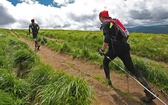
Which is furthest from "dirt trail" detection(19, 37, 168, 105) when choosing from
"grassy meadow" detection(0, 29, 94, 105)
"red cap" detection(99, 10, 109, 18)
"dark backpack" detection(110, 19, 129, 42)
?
"red cap" detection(99, 10, 109, 18)

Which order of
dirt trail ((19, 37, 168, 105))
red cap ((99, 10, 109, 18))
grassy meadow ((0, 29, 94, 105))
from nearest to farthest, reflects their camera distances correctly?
grassy meadow ((0, 29, 94, 105)) → dirt trail ((19, 37, 168, 105)) → red cap ((99, 10, 109, 18))

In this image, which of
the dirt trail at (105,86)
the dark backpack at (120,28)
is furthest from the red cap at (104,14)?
the dirt trail at (105,86)

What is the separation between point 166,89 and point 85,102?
14.6 feet

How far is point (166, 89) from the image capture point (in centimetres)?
861

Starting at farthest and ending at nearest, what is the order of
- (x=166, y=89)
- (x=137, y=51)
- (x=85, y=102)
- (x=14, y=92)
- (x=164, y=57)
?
1. (x=137, y=51)
2. (x=164, y=57)
3. (x=166, y=89)
4. (x=14, y=92)
5. (x=85, y=102)

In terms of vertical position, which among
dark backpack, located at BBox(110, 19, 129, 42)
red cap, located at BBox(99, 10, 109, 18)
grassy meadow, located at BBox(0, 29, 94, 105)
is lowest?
grassy meadow, located at BBox(0, 29, 94, 105)

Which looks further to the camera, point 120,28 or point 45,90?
point 120,28

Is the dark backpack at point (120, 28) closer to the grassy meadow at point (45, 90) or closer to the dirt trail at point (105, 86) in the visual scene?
the dirt trail at point (105, 86)

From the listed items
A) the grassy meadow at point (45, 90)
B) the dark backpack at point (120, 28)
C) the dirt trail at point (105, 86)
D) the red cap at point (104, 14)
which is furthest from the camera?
the red cap at point (104, 14)

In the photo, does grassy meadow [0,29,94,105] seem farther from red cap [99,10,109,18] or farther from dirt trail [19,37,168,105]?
red cap [99,10,109,18]

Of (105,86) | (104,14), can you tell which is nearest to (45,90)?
(105,86)

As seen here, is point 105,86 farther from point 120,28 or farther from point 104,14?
point 104,14

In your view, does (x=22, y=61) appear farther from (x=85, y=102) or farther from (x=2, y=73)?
(x=85, y=102)

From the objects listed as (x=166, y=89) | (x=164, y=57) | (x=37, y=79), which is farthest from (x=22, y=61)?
(x=164, y=57)
